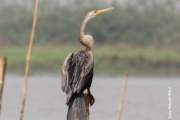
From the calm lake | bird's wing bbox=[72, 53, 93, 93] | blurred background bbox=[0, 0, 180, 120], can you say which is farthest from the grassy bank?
bird's wing bbox=[72, 53, 93, 93]

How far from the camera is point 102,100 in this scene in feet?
55.1

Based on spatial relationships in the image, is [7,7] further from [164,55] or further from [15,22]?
[164,55]

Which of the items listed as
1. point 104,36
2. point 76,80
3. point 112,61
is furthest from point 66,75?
point 104,36

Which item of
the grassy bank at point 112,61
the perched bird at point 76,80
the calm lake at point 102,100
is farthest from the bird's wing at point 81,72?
the grassy bank at point 112,61

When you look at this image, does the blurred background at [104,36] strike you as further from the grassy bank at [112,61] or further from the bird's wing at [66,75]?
the bird's wing at [66,75]

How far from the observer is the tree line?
3234 centimetres

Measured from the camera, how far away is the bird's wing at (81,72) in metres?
6.55

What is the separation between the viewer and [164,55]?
28.1 meters

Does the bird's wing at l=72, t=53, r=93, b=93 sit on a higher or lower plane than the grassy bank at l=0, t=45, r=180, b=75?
lower

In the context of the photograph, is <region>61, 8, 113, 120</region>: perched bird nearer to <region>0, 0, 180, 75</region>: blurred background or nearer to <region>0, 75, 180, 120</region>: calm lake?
<region>0, 75, 180, 120</region>: calm lake

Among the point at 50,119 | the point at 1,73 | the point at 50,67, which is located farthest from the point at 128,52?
the point at 1,73

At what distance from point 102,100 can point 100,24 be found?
16680 millimetres

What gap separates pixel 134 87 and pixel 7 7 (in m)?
20.5

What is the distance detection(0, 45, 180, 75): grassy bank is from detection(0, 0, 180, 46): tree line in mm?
2897
